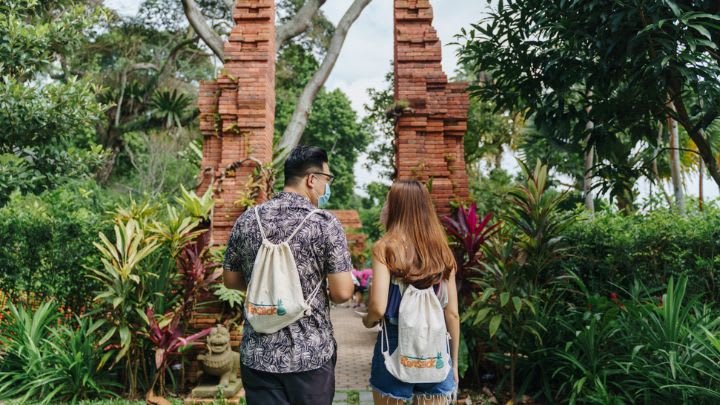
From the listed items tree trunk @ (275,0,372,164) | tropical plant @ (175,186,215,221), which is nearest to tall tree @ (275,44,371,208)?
tree trunk @ (275,0,372,164)

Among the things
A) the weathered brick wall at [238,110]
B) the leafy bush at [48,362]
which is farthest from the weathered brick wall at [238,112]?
the leafy bush at [48,362]

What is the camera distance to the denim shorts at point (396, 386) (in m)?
2.60

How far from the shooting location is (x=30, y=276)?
5.84 meters

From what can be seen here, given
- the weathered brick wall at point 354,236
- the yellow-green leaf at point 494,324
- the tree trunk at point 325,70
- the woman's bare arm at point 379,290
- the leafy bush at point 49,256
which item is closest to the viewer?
the woman's bare arm at point 379,290

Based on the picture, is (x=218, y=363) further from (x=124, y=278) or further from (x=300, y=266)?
(x=300, y=266)

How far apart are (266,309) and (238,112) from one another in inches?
176

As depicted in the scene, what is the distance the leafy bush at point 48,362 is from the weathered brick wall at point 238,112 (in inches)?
67.8

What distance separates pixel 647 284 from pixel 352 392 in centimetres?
303

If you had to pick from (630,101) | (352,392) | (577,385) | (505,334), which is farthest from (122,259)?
(630,101)

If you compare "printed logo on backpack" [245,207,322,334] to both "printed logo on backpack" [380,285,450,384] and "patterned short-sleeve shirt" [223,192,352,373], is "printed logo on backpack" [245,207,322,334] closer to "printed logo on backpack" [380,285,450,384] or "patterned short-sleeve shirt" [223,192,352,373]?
"patterned short-sleeve shirt" [223,192,352,373]

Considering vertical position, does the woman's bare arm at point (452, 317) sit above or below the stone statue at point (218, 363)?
above

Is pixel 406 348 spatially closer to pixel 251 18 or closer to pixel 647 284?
pixel 647 284

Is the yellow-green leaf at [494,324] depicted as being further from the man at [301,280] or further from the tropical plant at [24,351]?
the tropical plant at [24,351]

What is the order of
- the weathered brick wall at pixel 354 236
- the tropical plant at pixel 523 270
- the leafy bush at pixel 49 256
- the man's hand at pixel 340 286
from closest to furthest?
1. the man's hand at pixel 340 286
2. the tropical plant at pixel 523 270
3. the leafy bush at pixel 49 256
4. the weathered brick wall at pixel 354 236
